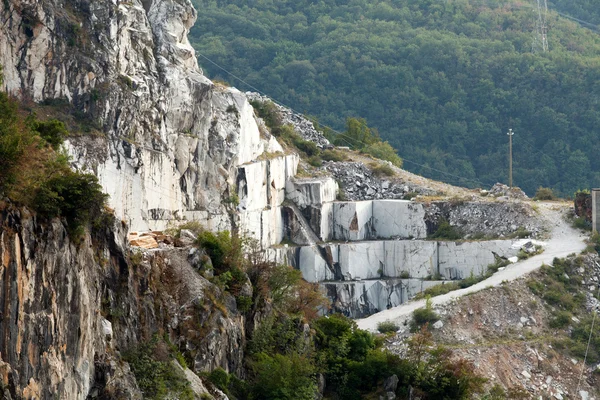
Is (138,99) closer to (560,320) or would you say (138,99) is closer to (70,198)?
(560,320)

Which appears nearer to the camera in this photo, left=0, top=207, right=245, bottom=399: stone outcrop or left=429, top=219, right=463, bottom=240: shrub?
left=0, top=207, right=245, bottom=399: stone outcrop

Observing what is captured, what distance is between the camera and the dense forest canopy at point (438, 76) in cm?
9706

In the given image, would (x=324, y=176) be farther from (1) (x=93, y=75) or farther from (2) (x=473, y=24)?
(2) (x=473, y=24)

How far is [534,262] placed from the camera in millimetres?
58000

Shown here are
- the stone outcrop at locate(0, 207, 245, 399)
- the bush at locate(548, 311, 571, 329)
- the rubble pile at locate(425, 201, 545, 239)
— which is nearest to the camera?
the stone outcrop at locate(0, 207, 245, 399)

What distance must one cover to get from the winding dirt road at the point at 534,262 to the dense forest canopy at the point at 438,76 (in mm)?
29031

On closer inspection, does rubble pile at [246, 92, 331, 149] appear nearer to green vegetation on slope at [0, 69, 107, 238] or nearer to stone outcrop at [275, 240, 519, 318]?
stone outcrop at [275, 240, 519, 318]

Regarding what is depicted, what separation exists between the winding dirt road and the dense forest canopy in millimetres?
29031

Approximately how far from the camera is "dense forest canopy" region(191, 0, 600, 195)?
97062 mm

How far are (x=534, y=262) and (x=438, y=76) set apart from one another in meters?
47.8

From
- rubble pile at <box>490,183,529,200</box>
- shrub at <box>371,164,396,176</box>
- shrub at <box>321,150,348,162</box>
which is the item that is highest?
shrub at <box>321,150,348,162</box>

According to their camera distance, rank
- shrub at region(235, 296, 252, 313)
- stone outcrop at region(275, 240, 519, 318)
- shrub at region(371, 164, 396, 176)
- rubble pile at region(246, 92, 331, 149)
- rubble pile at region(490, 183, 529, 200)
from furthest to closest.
→ rubble pile at region(246, 92, 331, 149) → shrub at region(371, 164, 396, 176) → rubble pile at region(490, 183, 529, 200) → stone outcrop at region(275, 240, 519, 318) → shrub at region(235, 296, 252, 313)

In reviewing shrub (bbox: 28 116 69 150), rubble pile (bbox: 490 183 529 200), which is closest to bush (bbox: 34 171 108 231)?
shrub (bbox: 28 116 69 150)

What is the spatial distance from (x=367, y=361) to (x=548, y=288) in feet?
47.8
